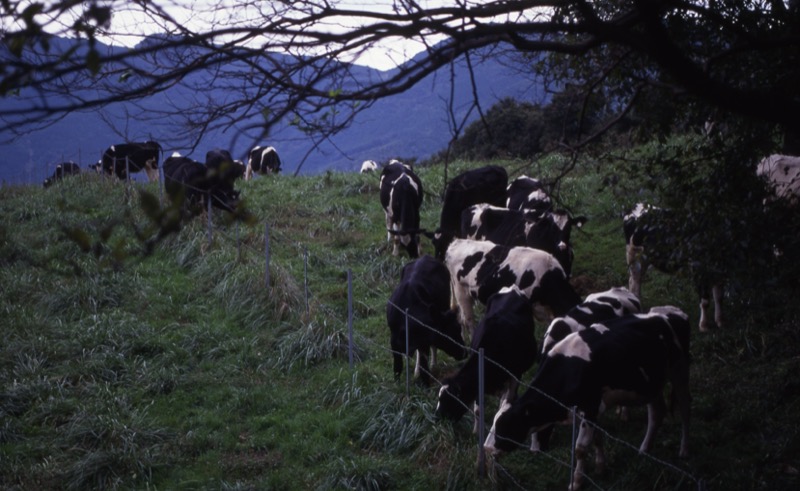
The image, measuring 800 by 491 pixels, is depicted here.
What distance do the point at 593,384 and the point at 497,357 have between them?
1.35m

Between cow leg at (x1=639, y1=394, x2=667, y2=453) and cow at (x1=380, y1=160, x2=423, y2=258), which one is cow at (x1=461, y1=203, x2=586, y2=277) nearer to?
cow at (x1=380, y1=160, x2=423, y2=258)

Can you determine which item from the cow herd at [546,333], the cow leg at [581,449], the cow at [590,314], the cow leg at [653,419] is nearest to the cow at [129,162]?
the cow herd at [546,333]

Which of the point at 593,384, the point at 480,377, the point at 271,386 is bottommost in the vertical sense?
the point at 271,386

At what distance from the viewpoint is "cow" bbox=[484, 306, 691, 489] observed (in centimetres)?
710

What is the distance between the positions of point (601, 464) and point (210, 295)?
773 centimetres

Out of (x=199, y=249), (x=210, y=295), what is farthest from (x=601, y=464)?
(x=199, y=249)

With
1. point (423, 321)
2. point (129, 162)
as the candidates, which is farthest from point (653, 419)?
point (129, 162)

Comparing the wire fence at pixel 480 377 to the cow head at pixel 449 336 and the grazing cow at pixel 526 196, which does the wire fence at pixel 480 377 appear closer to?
the cow head at pixel 449 336

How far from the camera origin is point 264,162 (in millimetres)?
26438

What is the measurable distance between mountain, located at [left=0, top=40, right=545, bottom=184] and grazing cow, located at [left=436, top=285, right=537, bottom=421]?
81.9 inches

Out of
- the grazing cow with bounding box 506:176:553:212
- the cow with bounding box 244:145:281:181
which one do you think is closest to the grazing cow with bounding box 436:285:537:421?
the grazing cow with bounding box 506:176:553:212

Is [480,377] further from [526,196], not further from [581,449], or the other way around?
[526,196]

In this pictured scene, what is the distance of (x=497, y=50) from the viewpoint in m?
6.01

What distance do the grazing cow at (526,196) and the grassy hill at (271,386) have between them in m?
1.20
